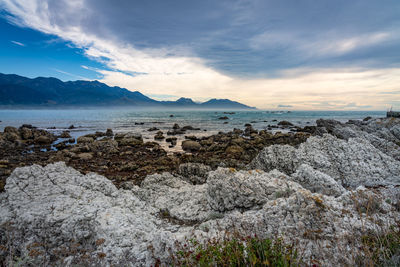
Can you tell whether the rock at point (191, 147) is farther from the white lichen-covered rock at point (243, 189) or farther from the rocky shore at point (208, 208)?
the white lichen-covered rock at point (243, 189)

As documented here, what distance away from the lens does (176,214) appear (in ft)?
19.9

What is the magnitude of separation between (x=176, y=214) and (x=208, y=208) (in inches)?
40.2

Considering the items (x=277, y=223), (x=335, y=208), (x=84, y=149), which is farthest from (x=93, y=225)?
(x=84, y=149)

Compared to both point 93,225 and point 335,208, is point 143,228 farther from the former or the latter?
point 335,208

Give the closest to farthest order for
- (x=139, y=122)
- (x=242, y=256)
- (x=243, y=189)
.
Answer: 1. (x=242, y=256)
2. (x=243, y=189)
3. (x=139, y=122)

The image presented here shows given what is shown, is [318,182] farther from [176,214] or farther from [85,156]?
[85,156]

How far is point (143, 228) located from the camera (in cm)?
476

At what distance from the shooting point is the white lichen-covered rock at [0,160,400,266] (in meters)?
3.50

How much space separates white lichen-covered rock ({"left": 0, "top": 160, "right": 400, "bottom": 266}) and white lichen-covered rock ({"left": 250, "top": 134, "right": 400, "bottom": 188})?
6.33 ft

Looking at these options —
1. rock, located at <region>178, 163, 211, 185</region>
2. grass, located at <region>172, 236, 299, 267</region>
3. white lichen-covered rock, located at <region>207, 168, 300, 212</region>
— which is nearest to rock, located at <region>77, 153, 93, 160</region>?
rock, located at <region>178, 163, 211, 185</region>

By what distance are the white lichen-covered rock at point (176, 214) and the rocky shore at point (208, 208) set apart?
23mm

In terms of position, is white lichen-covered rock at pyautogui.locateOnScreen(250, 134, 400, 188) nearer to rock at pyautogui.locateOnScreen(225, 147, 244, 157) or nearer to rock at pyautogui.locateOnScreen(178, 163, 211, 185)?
rock at pyautogui.locateOnScreen(178, 163, 211, 185)

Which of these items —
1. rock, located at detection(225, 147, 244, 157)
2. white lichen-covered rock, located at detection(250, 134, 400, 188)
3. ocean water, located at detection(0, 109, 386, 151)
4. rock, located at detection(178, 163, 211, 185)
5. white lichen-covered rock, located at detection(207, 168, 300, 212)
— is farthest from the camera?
ocean water, located at detection(0, 109, 386, 151)

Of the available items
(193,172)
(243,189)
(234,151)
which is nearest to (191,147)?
(234,151)
